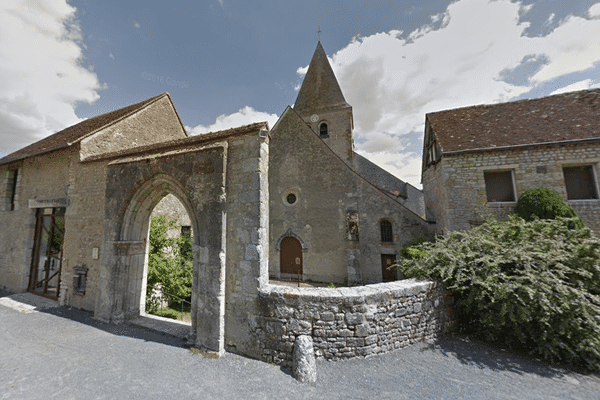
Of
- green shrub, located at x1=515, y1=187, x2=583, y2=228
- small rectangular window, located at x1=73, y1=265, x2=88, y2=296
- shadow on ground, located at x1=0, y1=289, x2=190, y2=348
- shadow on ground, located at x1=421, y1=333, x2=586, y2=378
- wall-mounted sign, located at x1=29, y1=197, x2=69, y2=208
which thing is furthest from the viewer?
green shrub, located at x1=515, y1=187, x2=583, y2=228

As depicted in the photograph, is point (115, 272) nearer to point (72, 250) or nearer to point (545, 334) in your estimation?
point (72, 250)

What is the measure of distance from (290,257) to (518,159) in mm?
10260

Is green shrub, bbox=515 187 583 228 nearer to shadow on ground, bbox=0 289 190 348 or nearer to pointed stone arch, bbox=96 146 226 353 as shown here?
pointed stone arch, bbox=96 146 226 353

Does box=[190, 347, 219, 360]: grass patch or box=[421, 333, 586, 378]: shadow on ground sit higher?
box=[190, 347, 219, 360]: grass patch

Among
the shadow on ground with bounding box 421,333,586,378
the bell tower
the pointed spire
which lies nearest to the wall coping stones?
the shadow on ground with bounding box 421,333,586,378

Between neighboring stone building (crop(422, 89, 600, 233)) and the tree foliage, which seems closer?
the tree foliage

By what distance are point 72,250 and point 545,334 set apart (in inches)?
440

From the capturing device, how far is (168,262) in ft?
23.8

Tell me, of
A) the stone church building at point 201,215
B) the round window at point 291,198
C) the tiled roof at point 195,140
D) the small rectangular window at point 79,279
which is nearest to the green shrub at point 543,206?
the stone church building at point 201,215

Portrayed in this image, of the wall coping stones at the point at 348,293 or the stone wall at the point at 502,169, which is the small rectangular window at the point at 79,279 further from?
the stone wall at the point at 502,169

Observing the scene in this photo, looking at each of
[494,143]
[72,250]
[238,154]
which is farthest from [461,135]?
[72,250]

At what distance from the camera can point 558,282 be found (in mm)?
4066

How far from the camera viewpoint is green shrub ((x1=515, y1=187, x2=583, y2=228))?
277 inches

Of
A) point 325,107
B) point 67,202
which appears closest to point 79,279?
point 67,202
